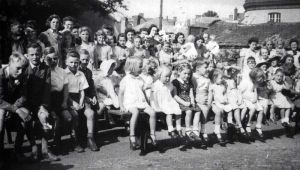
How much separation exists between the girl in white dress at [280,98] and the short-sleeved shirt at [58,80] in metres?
5.01

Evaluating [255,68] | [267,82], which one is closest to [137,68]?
[255,68]

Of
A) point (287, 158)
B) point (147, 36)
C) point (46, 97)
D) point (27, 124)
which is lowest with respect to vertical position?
point (287, 158)

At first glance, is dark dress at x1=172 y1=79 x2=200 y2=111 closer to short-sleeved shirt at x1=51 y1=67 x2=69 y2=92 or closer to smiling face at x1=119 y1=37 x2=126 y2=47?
short-sleeved shirt at x1=51 y1=67 x2=69 y2=92

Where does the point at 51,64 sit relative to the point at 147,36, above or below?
below

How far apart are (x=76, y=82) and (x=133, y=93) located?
40.9 inches

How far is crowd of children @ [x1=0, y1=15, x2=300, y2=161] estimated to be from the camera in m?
5.29

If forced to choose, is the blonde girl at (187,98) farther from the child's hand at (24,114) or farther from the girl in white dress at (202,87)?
the child's hand at (24,114)

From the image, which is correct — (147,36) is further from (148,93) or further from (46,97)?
(46,97)

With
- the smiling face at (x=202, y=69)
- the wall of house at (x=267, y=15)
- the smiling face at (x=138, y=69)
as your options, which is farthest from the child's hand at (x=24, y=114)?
the wall of house at (x=267, y=15)

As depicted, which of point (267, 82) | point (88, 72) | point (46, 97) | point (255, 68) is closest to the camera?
point (46, 97)

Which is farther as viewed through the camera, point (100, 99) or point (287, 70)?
point (287, 70)

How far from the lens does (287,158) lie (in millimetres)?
6109

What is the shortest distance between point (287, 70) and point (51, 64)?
6362 mm

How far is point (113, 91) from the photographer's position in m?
7.03
